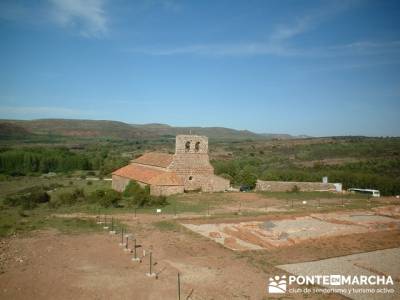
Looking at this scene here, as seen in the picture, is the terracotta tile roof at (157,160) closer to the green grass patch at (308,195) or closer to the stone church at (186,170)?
the stone church at (186,170)

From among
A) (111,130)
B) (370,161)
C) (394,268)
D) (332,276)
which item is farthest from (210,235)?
(111,130)

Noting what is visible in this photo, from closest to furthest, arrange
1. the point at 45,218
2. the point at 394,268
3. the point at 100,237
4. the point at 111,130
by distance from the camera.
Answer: the point at 394,268
the point at 100,237
the point at 45,218
the point at 111,130

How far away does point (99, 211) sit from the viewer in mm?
22922

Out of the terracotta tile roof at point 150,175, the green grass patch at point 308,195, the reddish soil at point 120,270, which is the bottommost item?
the reddish soil at point 120,270

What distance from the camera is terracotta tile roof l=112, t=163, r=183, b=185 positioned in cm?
3075

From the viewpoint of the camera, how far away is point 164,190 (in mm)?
30125

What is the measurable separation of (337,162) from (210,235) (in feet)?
145

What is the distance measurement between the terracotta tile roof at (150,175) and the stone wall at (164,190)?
1.05 feet

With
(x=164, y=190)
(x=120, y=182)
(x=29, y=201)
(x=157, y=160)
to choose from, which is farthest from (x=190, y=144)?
(x=29, y=201)

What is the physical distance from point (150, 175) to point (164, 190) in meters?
2.96

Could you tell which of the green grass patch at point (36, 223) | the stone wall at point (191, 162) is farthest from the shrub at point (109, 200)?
the stone wall at point (191, 162)

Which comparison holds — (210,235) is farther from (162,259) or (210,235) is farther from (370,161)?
(370,161)

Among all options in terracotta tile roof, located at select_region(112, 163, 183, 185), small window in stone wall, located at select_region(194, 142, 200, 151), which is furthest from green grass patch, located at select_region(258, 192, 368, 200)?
terracotta tile roof, located at select_region(112, 163, 183, 185)

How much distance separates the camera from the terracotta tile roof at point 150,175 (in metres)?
30.8
